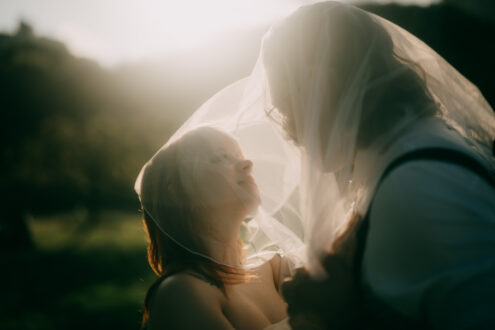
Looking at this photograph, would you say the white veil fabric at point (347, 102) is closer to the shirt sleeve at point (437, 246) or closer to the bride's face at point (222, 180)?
the shirt sleeve at point (437, 246)

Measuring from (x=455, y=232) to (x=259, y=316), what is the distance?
130 cm

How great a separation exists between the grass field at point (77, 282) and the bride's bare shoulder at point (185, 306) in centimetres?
531

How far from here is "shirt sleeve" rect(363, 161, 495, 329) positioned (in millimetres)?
1262

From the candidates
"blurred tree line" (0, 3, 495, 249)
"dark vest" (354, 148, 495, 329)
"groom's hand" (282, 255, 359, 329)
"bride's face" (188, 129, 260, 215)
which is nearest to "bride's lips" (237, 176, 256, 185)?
"bride's face" (188, 129, 260, 215)

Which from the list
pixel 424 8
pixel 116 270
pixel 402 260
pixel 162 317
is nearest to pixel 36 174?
pixel 116 270

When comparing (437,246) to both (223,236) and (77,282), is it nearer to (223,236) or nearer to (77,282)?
(223,236)

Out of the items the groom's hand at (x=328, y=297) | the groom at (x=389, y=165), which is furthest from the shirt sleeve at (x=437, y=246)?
the groom's hand at (x=328, y=297)

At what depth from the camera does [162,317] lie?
195 cm

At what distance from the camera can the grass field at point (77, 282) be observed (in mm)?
8031

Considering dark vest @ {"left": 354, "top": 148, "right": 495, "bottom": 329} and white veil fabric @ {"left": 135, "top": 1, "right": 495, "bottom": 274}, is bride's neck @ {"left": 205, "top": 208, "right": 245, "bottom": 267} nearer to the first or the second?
white veil fabric @ {"left": 135, "top": 1, "right": 495, "bottom": 274}

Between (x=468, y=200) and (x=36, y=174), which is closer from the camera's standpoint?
(x=468, y=200)

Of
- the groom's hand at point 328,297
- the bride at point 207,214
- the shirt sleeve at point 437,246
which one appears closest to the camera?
the shirt sleeve at point 437,246

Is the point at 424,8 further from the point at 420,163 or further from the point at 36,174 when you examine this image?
the point at 36,174

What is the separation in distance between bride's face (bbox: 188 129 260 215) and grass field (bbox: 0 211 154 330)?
17.4ft
